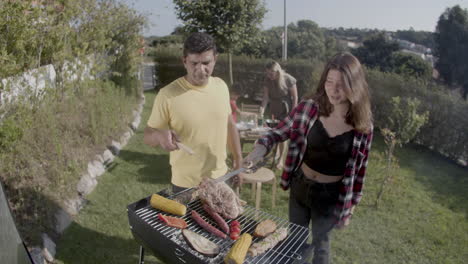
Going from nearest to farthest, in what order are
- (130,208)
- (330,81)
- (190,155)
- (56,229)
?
1. (130,208)
2. (330,81)
3. (190,155)
4. (56,229)

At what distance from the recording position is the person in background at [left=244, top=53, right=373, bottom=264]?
2.26 meters

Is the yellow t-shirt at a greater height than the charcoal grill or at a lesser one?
greater

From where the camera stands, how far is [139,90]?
40.9 feet

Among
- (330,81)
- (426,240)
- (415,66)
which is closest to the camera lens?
(330,81)

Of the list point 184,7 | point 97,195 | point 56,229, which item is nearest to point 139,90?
point 184,7

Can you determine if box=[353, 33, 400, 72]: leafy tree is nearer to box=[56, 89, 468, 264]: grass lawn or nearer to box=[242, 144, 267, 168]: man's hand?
box=[56, 89, 468, 264]: grass lawn

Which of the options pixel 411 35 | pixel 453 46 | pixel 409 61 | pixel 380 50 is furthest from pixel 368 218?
pixel 411 35

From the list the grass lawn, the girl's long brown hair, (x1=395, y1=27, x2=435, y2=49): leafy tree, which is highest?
(x1=395, y1=27, x2=435, y2=49): leafy tree

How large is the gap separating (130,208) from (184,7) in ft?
38.3

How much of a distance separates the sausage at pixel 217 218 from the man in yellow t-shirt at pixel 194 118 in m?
0.38

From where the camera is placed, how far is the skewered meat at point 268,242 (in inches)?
69.3

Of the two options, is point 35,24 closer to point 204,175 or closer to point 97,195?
point 97,195

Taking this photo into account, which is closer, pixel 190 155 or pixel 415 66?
pixel 190 155

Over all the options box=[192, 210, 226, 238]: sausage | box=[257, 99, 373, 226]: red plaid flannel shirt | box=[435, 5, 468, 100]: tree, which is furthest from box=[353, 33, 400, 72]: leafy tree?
box=[192, 210, 226, 238]: sausage
